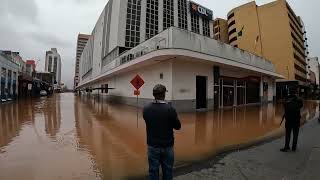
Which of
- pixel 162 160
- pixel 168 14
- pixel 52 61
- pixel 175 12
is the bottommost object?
pixel 162 160

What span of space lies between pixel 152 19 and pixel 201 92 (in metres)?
20.3

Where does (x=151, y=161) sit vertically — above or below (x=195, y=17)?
below

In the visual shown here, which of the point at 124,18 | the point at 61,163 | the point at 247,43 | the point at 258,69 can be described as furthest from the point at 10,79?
the point at 247,43

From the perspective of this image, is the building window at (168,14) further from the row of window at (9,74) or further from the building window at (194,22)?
the row of window at (9,74)

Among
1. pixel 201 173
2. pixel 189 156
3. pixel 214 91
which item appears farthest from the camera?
pixel 214 91

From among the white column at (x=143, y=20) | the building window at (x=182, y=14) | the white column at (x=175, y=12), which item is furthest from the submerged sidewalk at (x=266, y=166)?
the building window at (x=182, y=14)

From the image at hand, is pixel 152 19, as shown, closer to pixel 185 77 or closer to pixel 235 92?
pixel 235 92

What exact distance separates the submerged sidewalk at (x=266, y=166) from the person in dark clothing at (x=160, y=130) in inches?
62.9

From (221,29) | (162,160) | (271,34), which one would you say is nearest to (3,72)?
(162,160)

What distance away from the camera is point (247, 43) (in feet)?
228

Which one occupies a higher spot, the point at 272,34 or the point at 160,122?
the point at 272,34

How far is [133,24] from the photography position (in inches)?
1468

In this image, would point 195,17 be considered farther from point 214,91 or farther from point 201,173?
point 201,173

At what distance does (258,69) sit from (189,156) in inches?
1011
